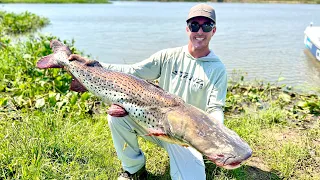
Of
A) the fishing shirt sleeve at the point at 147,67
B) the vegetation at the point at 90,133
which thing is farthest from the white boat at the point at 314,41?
the fishing shirt sleeve at the point at 147,67

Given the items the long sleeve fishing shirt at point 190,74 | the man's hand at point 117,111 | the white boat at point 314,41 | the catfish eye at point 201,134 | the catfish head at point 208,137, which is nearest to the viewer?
the catfish head at point 208,137

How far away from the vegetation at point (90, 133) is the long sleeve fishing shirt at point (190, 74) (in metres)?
0.80

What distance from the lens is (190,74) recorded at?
11.9 ft

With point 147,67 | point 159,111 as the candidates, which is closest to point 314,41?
point 147,67

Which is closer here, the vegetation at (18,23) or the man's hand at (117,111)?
the man's hand at (117,111)

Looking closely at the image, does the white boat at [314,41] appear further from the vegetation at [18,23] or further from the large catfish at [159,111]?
the vegetation at [18,23]

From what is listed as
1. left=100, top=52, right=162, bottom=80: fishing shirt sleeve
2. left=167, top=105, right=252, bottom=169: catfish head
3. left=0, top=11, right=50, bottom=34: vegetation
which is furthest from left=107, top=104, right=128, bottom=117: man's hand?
left=0, top=11, right=50, bottom=34: vegetation

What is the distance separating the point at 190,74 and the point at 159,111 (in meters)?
0.89

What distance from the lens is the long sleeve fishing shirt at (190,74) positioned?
347cm

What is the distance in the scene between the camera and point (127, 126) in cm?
352

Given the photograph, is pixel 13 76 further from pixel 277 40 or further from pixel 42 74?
pixel 277 40

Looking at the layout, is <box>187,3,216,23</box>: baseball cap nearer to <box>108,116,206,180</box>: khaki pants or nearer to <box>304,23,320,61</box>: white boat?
<box>108,116,206,180</box>: khaki pants

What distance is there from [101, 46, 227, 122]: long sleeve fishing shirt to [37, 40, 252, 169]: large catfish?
30 cm

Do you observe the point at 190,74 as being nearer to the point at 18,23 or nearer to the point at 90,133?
the point at 90,133
